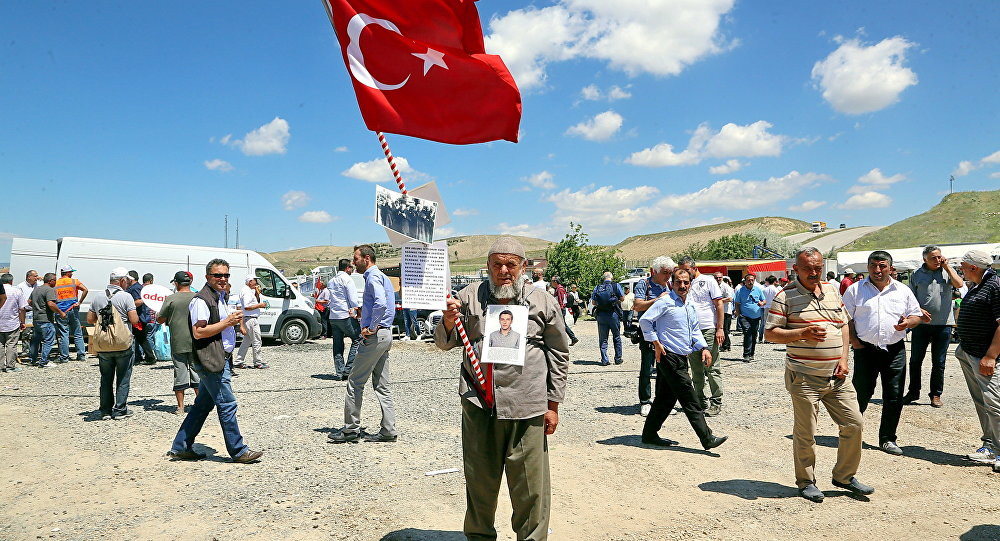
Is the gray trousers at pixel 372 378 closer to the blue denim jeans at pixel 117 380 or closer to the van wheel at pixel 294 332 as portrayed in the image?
the blue denim jeans at pixel 117 380

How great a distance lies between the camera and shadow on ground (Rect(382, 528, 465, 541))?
3.84m

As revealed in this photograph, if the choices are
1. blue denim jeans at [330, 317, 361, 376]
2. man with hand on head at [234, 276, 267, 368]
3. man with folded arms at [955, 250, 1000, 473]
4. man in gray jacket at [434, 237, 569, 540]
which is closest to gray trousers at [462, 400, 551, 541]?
man in gray jacket at [434, 237, 569, 540]

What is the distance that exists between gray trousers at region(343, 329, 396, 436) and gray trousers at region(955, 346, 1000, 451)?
18.0 feet

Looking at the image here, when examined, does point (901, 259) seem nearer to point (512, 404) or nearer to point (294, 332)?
point (294, 332)

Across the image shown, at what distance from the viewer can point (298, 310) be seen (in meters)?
15.6

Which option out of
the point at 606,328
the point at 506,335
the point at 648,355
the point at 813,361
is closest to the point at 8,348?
the point at 606,328

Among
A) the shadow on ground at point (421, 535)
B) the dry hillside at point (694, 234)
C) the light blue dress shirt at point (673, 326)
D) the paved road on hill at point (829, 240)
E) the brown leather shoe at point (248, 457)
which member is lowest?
the shadow on ground at point (421, 535)

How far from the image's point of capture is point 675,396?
5.98m

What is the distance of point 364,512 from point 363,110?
288 cm

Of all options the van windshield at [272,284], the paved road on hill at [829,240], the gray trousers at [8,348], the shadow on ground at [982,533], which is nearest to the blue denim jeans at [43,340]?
the gray trousers at [8,348]

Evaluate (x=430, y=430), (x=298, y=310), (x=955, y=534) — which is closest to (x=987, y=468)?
(x=955, y=534)

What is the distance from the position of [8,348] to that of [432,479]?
1080 centimetres

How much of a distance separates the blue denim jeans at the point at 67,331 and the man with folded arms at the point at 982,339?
586 inches

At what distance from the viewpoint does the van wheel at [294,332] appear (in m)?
15.4
